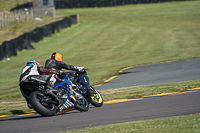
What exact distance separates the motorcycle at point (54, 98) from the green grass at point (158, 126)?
66.5 inches

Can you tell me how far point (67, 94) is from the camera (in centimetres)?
891

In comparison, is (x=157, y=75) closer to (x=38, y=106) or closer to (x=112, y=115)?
(x=112, y=115)

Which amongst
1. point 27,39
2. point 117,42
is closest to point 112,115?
point 27,39

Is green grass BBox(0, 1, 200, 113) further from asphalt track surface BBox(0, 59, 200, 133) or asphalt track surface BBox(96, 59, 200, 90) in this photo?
asphalt track surface BBox(0, 59, 200, 133)

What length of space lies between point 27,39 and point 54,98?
91.5ft

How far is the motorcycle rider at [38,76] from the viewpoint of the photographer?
27.7 ft

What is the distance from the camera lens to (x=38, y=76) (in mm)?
8477

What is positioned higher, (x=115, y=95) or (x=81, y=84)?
(x=81, y=84)

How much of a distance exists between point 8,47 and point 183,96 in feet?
72.6

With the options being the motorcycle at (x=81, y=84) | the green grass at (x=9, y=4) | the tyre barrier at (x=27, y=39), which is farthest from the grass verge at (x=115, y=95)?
the green grass at (x=9, y=4)

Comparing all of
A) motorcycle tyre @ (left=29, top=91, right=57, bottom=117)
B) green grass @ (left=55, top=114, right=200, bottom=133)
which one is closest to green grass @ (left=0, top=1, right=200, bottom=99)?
motorcycle tyre @ (left=29, top=91, right=57, bottom=117)

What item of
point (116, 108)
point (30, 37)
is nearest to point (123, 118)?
point (116, 108)

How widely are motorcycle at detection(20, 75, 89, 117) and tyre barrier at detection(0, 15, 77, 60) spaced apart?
20468 mm

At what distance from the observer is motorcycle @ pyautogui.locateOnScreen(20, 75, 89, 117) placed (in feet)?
27.0
